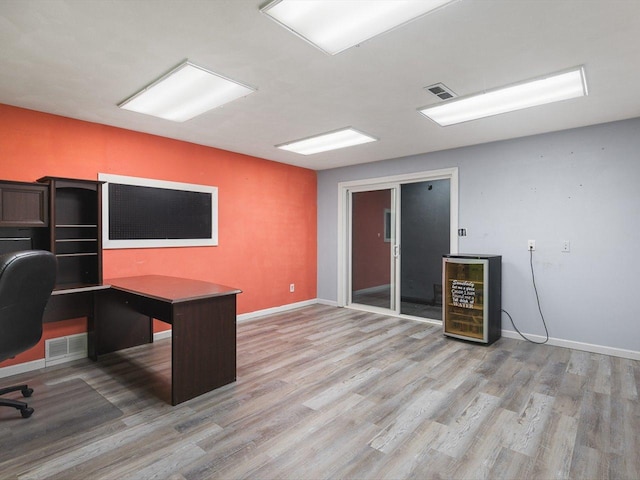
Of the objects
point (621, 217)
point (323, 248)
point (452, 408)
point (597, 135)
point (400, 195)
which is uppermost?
point (597, 135)

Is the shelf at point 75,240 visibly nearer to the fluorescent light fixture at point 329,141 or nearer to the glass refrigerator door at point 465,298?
the fluorescent light fixture at point 329,141

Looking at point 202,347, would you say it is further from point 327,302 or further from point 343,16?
point 327,302

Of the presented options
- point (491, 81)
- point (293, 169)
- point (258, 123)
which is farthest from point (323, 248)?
point (491, 81)

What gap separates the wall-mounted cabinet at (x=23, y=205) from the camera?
9.38 ft

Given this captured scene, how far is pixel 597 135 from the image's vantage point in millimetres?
3699

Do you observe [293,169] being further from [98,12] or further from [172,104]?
[98,12]

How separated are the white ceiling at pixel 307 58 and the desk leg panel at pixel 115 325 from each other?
75.3 inches

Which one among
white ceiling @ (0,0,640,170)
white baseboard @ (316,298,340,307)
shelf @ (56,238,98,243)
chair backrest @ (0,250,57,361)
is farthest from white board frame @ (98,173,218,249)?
white baseboard @ (316,298,340,307)

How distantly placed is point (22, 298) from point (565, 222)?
5.15 metres

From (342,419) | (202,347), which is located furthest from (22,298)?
(342,419)

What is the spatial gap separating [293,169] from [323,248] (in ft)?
5.08

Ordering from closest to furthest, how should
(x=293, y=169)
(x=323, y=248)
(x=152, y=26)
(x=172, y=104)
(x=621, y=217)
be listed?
1. (x=152, y=26)
2. (x=172, y=104)
3. (x=621, y=217)
4. (x=293, y=169)
5. (x=323, y=248)

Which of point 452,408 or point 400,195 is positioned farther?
point 400,195

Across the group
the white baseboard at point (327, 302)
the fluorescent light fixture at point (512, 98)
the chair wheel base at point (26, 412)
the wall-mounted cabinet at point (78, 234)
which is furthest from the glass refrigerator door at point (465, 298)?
the chair wheel base at point (26, 412)
